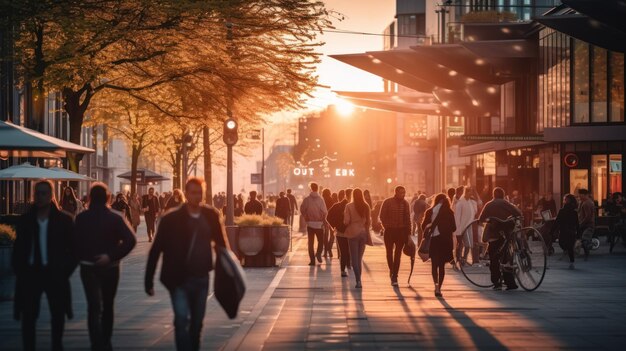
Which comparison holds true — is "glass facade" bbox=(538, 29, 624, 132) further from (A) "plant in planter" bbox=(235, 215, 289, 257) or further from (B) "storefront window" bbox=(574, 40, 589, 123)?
(A) "plant in planter" bbox=(235, 215, 289, 257)

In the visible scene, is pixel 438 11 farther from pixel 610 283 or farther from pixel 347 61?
pixel 610 283

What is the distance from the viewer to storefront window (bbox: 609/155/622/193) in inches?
1919

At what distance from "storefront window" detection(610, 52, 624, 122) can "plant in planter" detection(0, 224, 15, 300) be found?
117 ft

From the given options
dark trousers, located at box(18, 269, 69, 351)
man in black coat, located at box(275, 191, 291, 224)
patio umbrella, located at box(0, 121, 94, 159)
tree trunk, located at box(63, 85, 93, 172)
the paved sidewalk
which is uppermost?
tree trunk, located at box(63, 85, 93, 172)

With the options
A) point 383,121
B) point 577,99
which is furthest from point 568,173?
point 383,121

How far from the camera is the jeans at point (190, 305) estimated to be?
29.5ft

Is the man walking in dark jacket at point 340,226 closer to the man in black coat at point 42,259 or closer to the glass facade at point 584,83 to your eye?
the man in black coat at point 42,259

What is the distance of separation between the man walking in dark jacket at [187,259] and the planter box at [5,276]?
818 cm

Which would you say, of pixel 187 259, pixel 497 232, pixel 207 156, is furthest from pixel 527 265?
pixel 207 156

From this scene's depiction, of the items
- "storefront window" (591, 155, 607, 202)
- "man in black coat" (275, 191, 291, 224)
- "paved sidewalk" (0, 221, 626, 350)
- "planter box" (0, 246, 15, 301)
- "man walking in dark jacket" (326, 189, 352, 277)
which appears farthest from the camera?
"storefront window" (591, 155, 607, 202)

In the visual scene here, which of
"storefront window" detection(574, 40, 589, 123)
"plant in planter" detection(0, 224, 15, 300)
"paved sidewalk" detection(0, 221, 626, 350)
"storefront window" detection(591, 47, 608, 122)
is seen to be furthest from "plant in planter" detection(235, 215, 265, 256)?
"storefront window" detection(574, 40, 589, 123)

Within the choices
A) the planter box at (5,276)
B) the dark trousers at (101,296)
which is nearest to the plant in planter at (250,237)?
the planter box at (5,276)

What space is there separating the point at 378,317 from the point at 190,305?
218 inches

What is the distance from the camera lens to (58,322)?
9898 mm
